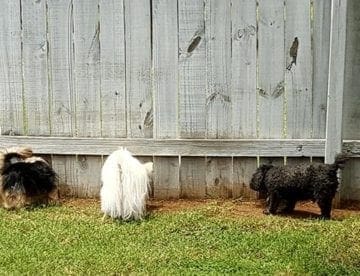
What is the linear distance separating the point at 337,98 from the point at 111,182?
2.19 m

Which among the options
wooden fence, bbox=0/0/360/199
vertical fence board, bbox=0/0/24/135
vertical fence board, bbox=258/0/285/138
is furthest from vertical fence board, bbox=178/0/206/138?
vertical fence board, bbox=0/0/24/135

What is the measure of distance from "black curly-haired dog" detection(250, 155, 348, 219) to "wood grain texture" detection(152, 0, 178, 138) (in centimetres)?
101

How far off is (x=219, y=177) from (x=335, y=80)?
1.43 metres

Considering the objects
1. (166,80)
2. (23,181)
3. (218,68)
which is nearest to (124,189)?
(23,181)

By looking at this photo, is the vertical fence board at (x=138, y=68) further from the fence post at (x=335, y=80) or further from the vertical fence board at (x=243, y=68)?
the fence post at (x=335, y=80)

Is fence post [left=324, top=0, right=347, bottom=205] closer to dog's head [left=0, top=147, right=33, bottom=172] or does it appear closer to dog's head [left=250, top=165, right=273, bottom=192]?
dog's head [left=250, top=165, right=273, bottom=192]

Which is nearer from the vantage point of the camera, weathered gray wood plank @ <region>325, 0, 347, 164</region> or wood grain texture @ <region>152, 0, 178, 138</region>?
weathered gray wood plank @ <region>325, 0, 347, 164</region>

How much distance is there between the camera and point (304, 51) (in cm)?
573

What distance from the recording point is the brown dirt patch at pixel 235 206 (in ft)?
18.4

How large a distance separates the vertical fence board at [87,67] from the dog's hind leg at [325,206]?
225 centimetres

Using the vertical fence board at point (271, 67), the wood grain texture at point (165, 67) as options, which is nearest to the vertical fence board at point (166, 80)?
the wood grain texture at point (165, 67)

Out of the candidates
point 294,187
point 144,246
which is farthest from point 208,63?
point 144,246

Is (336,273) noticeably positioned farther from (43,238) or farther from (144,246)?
(43,238)

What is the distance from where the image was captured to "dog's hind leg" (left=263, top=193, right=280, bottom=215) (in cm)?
549
